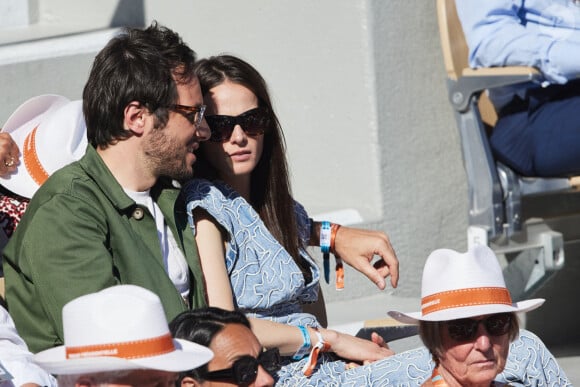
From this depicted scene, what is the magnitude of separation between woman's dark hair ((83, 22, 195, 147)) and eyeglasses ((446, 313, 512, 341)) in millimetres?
970

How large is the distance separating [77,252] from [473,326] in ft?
3.34

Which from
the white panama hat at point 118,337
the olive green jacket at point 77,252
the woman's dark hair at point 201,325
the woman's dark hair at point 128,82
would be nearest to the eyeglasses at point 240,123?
the woman's dark hair at point 128,82

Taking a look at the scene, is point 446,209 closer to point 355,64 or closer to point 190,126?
point 355,64

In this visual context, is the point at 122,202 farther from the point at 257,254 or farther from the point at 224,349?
the point at 224,349

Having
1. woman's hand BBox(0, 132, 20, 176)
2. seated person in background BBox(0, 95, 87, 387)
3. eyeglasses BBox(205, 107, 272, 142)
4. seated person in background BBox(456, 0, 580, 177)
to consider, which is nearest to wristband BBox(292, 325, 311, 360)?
eyeglasses BBox(205, 107, 272, 142)

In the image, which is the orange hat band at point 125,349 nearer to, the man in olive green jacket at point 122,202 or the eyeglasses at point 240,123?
the man in olive green jacket at point 122,202

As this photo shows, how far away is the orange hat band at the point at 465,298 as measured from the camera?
323cm

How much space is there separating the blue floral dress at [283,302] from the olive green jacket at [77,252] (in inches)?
7.9

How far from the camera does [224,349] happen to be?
281cm

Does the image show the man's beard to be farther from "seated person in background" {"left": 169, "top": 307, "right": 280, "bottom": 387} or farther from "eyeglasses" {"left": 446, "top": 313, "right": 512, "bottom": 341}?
"eyeglasses" {"left": 446, "top": 313, "right": 512, "bottom": 341}

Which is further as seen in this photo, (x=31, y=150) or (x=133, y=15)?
(x=133, y=15)

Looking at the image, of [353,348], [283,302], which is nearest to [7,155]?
[283,302]

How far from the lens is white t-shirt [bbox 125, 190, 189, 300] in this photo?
3502 mm

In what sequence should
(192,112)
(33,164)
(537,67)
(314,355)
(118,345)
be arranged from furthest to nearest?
(537,67) < (33,164) < (314,355) < (192,112) < (118,345)
